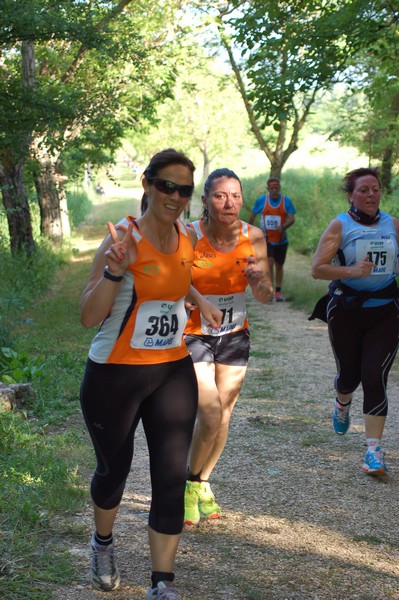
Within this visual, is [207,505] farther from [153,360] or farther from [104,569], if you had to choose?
[153,360]

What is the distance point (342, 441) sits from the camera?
260 inches

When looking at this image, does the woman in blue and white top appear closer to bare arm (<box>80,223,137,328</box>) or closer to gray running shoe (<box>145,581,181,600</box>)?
bare arm (<box>80,223,137,328</box>)

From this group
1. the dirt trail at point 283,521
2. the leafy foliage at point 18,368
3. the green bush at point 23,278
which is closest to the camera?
the dirt trail at point 283,521

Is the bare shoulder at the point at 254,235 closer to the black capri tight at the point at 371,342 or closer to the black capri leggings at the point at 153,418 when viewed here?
the black capri tight at the point at 371,342

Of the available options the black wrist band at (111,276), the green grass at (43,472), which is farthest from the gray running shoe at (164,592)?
the black wrist band at (111,276)

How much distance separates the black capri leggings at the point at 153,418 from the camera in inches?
136

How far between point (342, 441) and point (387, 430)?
0.57m

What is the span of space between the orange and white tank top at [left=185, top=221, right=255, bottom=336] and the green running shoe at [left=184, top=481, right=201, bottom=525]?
0.90 m

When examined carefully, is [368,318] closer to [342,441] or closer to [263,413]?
[342,441]

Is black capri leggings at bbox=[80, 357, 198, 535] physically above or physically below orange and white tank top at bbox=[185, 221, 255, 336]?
below

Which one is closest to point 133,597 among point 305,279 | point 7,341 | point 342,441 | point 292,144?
point 342,441

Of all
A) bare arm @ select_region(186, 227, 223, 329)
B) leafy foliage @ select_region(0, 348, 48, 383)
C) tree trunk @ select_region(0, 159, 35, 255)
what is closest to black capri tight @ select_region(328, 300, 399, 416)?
bare arm @ select_region(186, 227, 223, 329)

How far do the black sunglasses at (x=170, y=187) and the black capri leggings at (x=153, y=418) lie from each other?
0.72 meters

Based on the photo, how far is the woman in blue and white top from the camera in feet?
18.1
